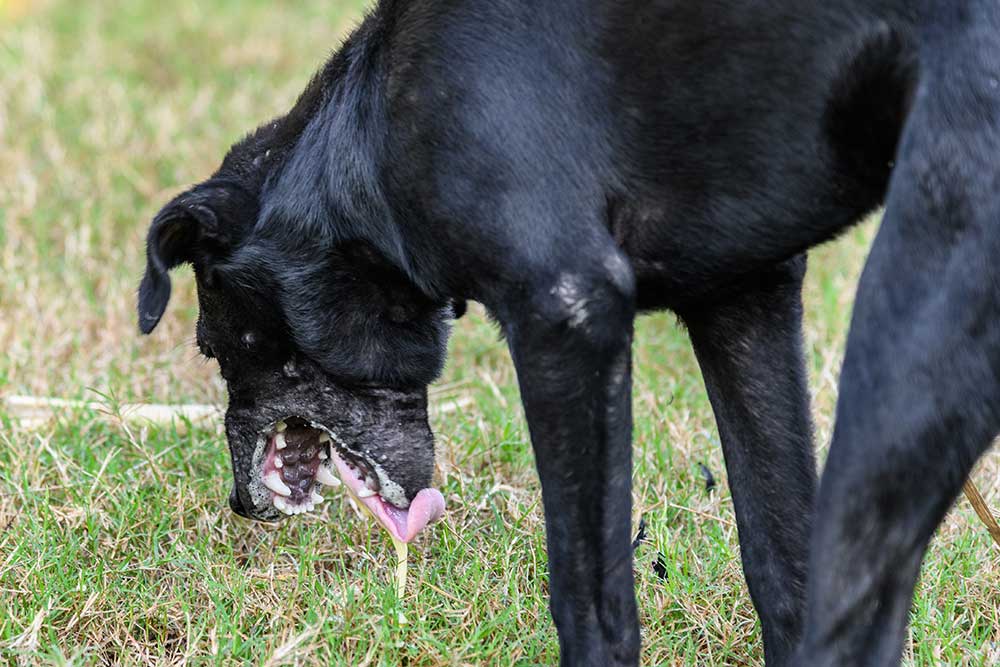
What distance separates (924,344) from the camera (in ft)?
8.05

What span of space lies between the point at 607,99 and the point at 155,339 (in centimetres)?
270

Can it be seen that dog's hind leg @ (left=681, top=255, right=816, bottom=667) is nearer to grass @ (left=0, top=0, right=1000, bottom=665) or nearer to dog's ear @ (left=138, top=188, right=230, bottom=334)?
grass @ (left=0, top=0, right=1000, bottom=665)

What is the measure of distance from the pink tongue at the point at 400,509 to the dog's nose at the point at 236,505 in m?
0.27

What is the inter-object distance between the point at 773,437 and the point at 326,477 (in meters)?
1.21

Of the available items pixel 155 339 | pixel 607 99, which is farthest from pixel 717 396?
pixel 155 339

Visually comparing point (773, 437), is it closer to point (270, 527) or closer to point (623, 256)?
point (623, 256)

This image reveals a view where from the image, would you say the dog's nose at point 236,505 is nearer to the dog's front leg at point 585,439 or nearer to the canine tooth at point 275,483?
the canine tooth at point 275,483

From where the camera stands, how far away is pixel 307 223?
3.32 meters

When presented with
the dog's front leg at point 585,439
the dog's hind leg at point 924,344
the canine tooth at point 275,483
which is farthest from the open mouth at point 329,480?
the dog's hind leg at point 924,344

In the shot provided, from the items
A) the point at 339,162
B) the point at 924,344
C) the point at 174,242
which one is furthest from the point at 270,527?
the point at 924,344

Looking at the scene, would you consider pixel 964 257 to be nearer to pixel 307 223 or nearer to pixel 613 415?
pixel 613 415

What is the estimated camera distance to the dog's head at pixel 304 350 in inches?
133

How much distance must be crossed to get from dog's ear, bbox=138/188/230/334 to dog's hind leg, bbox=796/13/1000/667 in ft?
5.24

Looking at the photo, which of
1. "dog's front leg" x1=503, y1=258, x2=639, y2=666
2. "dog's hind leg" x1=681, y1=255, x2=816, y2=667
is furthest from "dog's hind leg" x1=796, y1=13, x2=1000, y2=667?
"dog's hind leg" x1=681, y1=255, x2=816, y2=667
